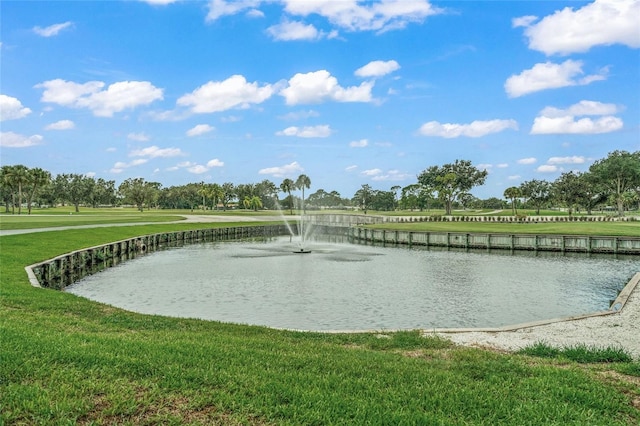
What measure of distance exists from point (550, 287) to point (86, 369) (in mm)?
23101

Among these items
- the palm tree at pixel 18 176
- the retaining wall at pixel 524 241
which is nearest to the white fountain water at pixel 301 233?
the retaining wall at pixel 524 241

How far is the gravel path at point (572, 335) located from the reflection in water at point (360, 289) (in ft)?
11.9

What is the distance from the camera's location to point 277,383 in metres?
5.90

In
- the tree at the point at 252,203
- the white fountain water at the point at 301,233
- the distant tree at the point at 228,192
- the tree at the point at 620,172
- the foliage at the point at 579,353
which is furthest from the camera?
the distant tree at the point at 228,192

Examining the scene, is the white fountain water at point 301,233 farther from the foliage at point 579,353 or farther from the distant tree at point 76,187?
the distant tree at point 76,187

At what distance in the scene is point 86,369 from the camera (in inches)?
239

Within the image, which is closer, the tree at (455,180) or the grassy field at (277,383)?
the grassy field at (277,383)

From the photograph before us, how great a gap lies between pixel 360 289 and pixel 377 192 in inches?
6577

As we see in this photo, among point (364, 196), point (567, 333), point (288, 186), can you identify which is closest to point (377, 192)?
point (364, 196)

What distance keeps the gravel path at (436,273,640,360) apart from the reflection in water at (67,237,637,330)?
3.63 metres

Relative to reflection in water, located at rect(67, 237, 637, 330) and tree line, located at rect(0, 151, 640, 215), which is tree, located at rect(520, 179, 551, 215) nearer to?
tree line, located at rect(0, 151, 640, 215)

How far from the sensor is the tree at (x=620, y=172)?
84250 mm

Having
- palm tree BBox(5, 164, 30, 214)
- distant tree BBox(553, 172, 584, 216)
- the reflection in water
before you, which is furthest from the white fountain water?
distant tree BBox(553, 172, 584, 216)

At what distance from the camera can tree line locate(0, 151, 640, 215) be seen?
93.4m
